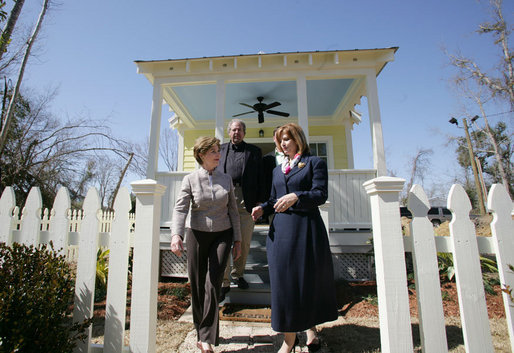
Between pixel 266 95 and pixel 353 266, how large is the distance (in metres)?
4.63

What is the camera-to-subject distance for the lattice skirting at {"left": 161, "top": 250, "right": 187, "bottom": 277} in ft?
13.8

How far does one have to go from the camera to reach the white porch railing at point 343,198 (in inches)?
190

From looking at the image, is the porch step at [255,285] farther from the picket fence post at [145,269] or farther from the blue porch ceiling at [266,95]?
the blue porch ceiling at [266,95]

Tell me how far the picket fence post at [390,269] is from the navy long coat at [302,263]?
0.33m

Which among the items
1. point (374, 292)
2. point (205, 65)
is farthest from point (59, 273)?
point (205, 65)

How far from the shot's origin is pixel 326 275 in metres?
1.75

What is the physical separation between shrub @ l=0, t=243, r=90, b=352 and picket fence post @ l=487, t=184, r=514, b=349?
2.62 meters

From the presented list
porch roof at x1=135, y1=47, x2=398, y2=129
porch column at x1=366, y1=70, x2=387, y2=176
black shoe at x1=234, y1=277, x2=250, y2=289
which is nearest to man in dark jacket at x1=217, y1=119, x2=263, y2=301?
black shoe at x1=234, y1=277, x2=250, y2=289

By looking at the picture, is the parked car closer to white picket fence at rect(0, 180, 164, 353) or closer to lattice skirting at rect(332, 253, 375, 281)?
lattice skirting at rect(332, 253, 375, 281)

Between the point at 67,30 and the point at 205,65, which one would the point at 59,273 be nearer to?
the point at 205,65

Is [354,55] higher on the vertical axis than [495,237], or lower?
higher

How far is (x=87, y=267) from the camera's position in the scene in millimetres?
1798

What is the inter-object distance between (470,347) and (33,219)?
3132 millimetres

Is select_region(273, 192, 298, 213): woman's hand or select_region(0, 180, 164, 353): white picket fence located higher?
select_region(273, 192, 298, 213): woman's hand
